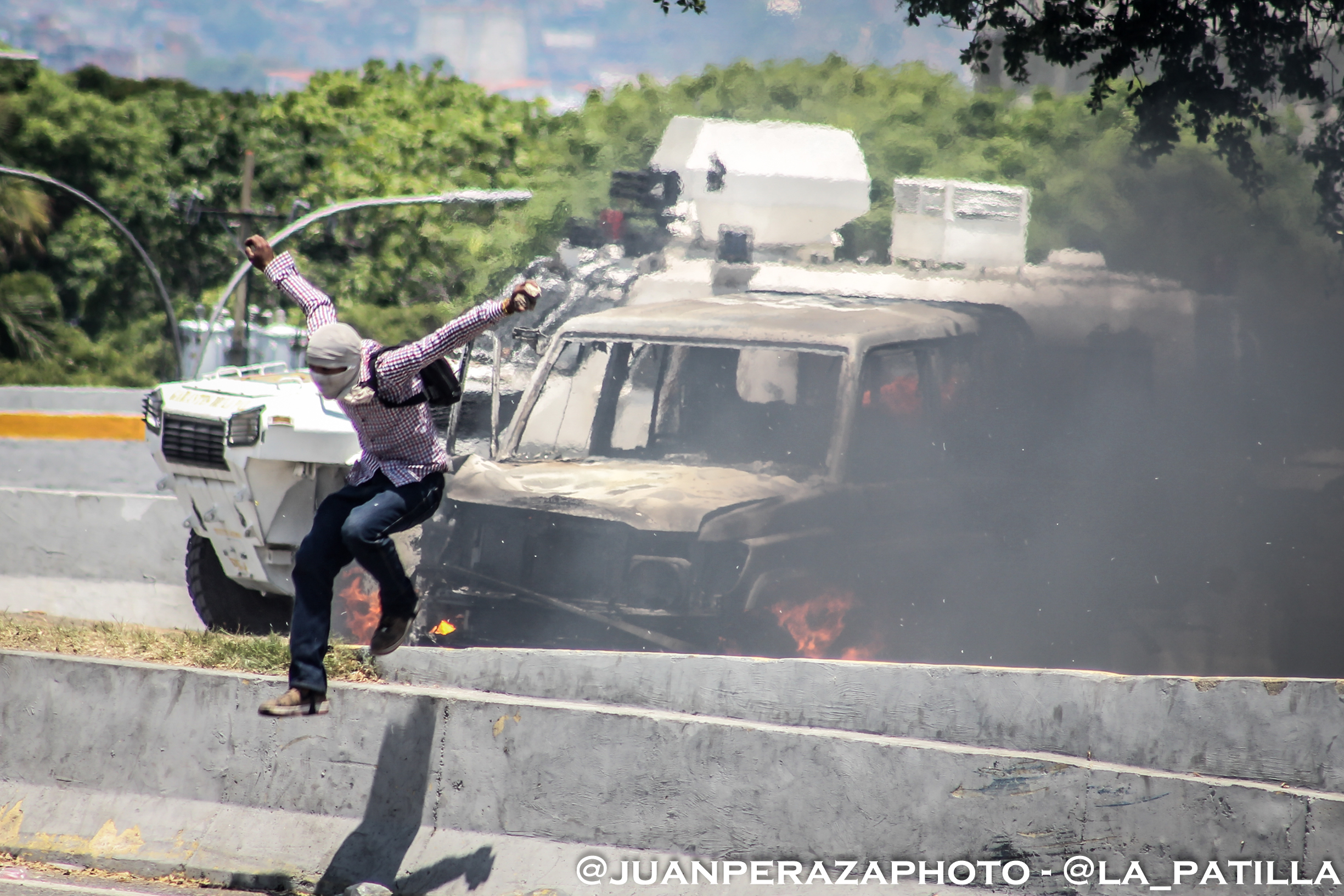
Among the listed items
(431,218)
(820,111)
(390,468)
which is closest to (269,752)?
(390,468)

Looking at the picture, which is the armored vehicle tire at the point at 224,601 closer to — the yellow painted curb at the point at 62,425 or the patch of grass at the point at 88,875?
the patch of grass at the point at 88,875

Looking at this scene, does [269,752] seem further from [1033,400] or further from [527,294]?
[1033,400]

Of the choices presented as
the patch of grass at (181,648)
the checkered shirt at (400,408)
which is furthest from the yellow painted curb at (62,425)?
the checkered shirt at (400,408)

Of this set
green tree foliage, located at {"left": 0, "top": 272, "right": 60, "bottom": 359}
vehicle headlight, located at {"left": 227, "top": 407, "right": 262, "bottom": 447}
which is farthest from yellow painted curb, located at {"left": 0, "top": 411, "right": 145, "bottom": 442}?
green tree foliage, located at {"left": 0, "top": 272, "right": 60, "bottom": 359}

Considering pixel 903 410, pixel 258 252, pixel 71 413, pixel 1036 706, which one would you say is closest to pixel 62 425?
pixel 71 413

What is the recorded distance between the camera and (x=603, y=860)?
13.0 feet

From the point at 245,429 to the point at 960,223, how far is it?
613cm

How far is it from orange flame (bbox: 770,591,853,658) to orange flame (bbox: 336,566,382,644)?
2.35 metres

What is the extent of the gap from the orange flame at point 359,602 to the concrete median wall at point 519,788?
2204mm

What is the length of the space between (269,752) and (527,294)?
1.88 meters

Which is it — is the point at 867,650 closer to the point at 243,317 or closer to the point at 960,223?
the point at 960,223

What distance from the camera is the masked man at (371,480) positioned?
4.16 metres

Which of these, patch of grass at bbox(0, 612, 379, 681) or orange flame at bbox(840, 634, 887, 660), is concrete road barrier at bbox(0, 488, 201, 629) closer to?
patch of grass at bbox(0, 612, 379, 681)

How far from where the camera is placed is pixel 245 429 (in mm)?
5961
